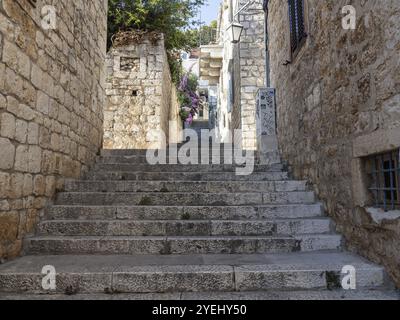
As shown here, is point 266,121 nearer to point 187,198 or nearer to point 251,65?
point 187,198

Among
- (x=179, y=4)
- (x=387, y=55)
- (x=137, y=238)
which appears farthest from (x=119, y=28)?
(x=387, y=55)

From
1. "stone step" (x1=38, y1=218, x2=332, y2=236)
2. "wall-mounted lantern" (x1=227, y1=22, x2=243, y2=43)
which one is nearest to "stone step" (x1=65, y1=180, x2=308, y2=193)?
"stone step" (x1=38, y1=218, x2=332, y2=236)

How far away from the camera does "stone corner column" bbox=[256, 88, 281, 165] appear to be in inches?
211

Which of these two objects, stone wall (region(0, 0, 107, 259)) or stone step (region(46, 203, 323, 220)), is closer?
stone wall (region(0, 0, 107, 259))

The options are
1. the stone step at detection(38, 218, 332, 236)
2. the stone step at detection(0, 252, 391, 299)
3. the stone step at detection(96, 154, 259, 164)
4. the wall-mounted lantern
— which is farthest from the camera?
the wall-mounted lantern

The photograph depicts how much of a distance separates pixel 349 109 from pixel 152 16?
6.93 metres

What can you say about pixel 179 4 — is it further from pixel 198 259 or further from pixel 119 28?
pixel 198 259

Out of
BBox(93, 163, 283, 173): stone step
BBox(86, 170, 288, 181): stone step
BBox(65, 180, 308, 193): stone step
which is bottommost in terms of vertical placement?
BBox(65, 180, 308, 193): stone step

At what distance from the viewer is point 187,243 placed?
9.08 feet

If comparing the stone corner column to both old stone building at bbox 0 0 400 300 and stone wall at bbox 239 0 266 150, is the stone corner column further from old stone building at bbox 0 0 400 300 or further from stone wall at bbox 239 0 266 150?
stone wall at bbox 239 0 266 150

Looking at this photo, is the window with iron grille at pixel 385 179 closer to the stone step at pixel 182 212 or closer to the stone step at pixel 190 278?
the stone step at pixel 190 278

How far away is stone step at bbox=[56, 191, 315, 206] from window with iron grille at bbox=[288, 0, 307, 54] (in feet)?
6.41

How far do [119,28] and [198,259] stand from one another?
7.15 meters

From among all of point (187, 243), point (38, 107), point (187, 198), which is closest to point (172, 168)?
point (187, 198)
